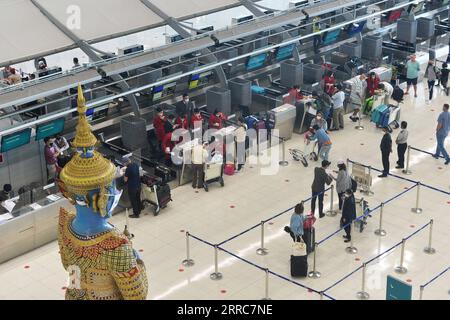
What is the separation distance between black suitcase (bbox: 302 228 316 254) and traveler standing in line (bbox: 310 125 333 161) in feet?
12.5

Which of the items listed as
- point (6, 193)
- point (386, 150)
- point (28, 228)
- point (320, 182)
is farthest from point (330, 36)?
point (28, 228)

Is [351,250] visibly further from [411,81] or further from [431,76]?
[411,81]

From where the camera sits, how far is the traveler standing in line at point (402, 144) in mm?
18828

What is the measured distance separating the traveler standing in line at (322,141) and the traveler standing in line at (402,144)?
161cm

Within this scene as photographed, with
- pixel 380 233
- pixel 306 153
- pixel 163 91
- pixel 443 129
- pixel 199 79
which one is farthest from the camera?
pixel 199 79

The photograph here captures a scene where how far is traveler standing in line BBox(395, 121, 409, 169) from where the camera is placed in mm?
18828

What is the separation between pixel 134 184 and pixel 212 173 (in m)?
2.20

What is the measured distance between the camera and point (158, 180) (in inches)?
696

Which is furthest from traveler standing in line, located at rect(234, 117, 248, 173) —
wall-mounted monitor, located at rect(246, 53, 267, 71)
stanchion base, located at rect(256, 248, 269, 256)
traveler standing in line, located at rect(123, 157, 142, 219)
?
stanchion base, located at rect(256, 248, 269, 256)

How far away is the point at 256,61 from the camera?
2283 cm

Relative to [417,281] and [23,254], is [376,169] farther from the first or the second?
[23,254]

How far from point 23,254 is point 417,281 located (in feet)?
24.3

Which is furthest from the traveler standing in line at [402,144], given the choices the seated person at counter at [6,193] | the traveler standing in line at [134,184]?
the seated person at counter at [6,193]
